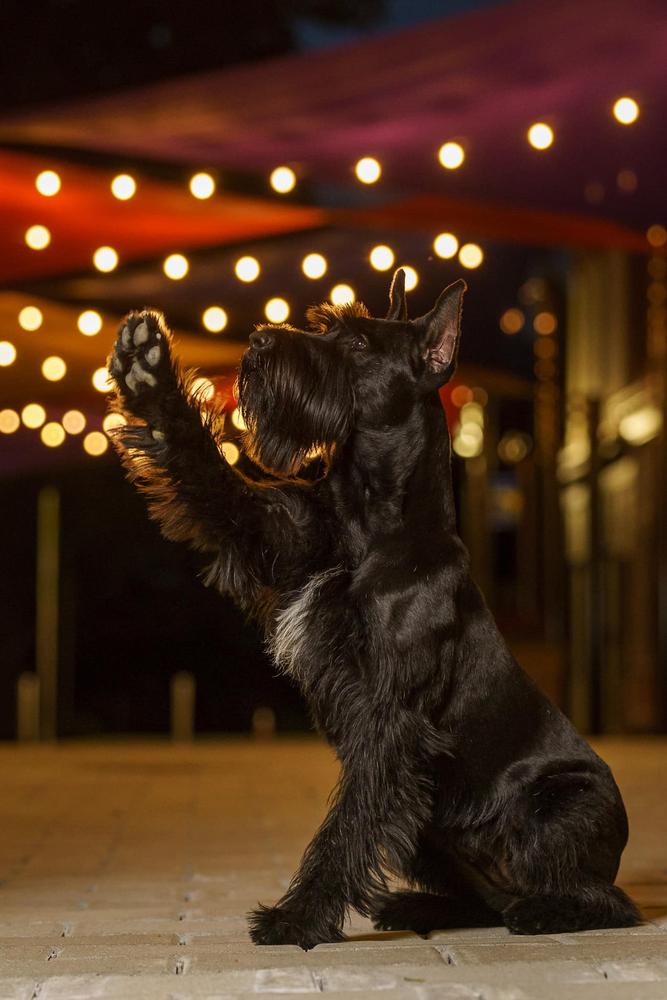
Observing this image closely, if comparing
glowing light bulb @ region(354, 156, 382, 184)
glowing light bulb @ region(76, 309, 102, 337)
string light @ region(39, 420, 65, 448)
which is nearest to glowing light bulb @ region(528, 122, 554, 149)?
glowing light bulb @ region(354, 156, 382, 184)

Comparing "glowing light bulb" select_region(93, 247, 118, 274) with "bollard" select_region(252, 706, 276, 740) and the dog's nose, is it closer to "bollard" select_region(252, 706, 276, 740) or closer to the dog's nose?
the dog's nose

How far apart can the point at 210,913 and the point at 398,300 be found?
149 centimetres

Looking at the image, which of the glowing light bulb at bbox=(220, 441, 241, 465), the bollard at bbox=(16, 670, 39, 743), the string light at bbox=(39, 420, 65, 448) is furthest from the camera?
the bollard at bbox=(16, 670, 39, 743)

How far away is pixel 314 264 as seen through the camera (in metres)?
6.09

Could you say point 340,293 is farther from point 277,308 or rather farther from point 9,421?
point 9,421

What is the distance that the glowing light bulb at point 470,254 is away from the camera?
6.23 meters

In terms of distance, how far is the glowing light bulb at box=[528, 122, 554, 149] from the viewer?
502 centimetres

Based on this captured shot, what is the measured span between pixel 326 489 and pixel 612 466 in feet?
30.7

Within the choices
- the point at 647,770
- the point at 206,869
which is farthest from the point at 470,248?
the point at 206,869

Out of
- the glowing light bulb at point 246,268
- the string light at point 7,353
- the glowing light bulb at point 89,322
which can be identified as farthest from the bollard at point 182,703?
the glowing light bulb at point 246,268

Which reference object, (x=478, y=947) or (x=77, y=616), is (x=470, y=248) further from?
(x=77, y=616)

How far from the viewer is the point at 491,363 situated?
30.6ft

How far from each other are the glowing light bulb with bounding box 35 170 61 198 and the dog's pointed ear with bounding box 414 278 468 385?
291 centimetres

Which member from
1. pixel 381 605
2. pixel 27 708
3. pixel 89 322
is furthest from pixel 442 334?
pixel 27 708
